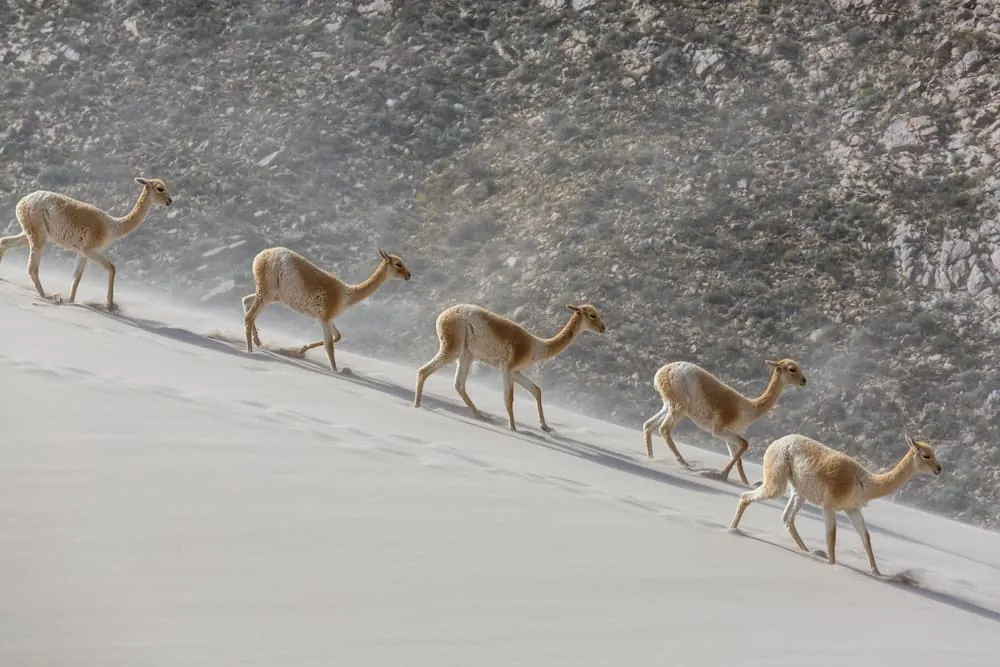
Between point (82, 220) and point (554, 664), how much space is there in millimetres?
10426

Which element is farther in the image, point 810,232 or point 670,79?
point 670,79

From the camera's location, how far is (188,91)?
34.7 meters

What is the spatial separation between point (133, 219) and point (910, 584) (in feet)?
31.7

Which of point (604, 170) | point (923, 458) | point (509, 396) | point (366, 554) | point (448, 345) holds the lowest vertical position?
point (366, 554)

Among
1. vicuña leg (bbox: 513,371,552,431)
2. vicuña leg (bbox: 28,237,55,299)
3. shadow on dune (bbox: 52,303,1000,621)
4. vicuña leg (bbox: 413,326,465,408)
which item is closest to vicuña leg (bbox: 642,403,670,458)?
shadow on dune (bbox: 52,303,1000,621)

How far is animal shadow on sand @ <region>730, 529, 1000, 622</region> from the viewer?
8.63 m

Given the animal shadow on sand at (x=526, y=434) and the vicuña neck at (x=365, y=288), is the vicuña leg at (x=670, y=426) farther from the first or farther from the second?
the vicuña neck at (x=365, y=288)

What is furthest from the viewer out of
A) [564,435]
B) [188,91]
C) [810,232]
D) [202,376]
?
[188,91]

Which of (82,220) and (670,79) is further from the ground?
(670,79)

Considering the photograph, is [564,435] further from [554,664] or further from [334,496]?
[554,664]

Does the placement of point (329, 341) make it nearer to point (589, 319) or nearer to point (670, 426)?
point (589, 319)

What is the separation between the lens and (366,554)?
21.8ft

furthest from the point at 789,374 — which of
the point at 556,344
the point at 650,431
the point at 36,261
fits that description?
the point at 36,261

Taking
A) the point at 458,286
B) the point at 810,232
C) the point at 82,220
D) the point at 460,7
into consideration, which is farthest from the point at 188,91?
the point at 82,220
